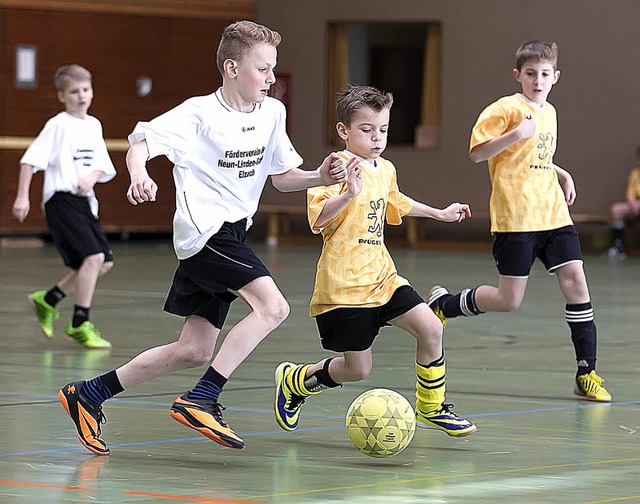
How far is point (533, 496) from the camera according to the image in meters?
5.20

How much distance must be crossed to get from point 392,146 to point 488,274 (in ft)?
22.1

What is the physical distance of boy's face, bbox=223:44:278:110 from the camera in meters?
6.12

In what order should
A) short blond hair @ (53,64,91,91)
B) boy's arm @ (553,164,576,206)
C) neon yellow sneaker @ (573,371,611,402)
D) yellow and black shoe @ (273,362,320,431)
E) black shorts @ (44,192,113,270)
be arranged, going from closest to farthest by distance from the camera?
yellow and black shoe @ (273,362,320,431), neon yellow sneaker @ (573,371,611,402), boy's arm @ (553,164,576,206), short blond hair @ (53,64,91,91), black shorts @ (44,192,113,270)

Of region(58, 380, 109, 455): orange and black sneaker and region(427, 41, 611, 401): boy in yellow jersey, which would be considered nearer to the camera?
region(58, 380, 109, 455): orange and black sneaker

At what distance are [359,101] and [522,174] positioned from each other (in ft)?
6.70

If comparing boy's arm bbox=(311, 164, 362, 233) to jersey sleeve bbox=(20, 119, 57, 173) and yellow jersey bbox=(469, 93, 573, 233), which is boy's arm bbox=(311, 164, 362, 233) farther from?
jersey sleeve bbox=(20, 119, 57, 173)

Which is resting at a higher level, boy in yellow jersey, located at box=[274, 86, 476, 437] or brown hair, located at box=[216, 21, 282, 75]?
brown hair, located at box=[216, 21, 282, 75]

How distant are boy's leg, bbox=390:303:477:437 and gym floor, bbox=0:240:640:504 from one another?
10 cm

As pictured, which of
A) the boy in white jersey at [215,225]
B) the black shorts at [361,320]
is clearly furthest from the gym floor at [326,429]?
the black shorts at [361,320]

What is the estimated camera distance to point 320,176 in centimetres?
612

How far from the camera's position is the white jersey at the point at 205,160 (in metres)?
6.03

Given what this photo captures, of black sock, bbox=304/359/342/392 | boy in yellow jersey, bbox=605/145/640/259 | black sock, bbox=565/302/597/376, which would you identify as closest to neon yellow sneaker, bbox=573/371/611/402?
black sock, bbox=565/302/597/376

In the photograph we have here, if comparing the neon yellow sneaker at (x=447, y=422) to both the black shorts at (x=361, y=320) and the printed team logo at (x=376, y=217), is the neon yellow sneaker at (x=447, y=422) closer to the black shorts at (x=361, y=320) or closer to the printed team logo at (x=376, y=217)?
the black shorts at (x=361, y=320)

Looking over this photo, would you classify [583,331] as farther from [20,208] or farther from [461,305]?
[20,208]
